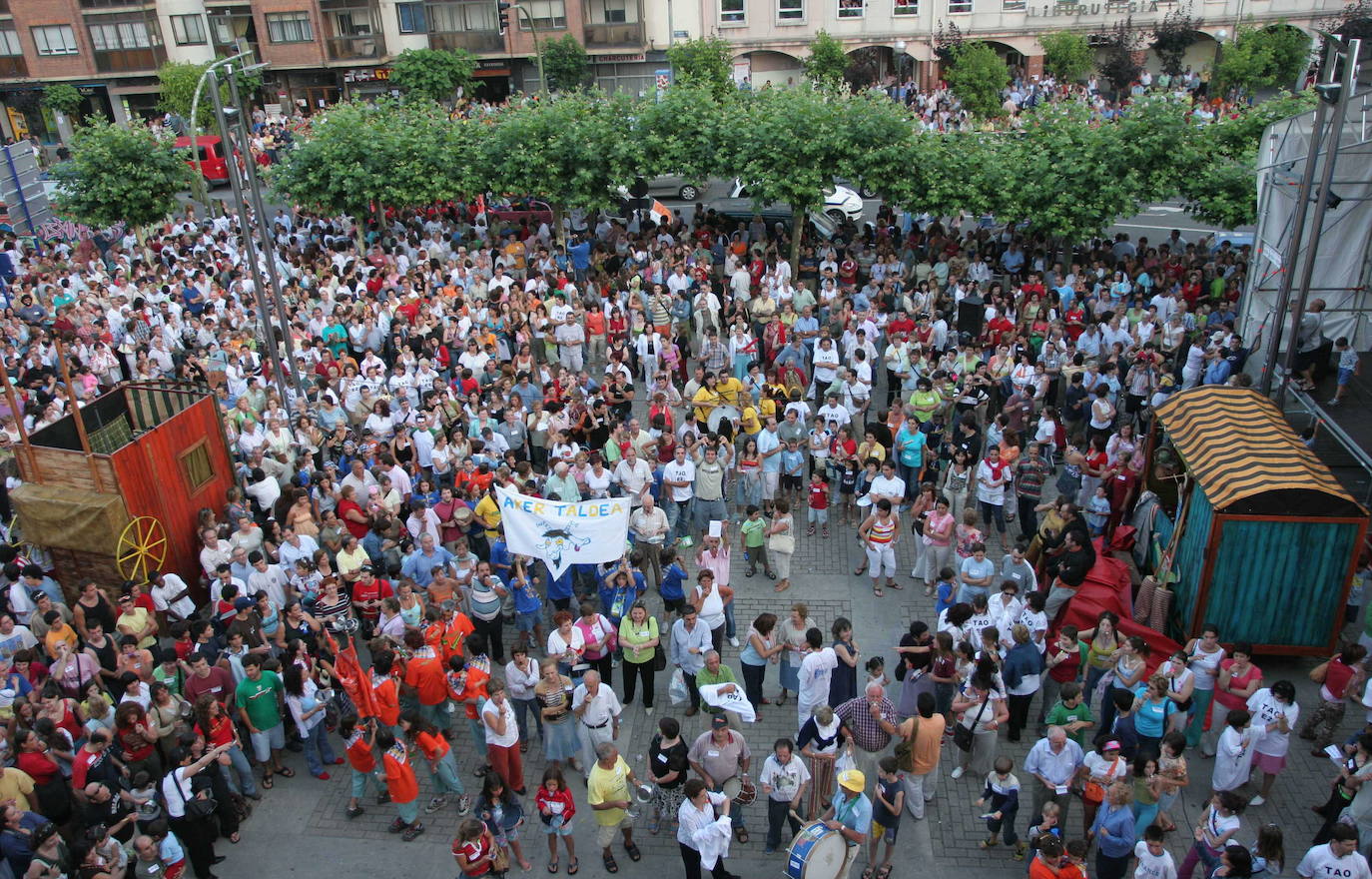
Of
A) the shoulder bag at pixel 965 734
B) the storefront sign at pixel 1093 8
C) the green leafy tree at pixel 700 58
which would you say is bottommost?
the shoulder bag at pixel 965 734

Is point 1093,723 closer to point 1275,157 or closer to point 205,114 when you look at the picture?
point 1275,157

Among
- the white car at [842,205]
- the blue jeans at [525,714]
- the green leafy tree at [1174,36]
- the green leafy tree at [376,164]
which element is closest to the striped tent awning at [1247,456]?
the blue jeans at [525,714]

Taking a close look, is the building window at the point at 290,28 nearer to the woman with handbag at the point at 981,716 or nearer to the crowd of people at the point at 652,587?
the crowd of people at the point at 652,587

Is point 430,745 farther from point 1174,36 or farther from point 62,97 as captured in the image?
point 62,97

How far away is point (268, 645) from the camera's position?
10.3m

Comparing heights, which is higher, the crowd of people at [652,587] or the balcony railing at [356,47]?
the balcony railing at [356,47]

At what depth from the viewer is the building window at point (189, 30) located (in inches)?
1928

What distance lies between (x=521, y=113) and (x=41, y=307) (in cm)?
1021

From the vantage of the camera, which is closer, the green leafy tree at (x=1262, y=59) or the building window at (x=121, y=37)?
the green leafy tree at (x=1262, y=59)

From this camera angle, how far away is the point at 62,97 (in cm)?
4738

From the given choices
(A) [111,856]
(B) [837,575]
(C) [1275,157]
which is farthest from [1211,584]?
(A) [111,856]

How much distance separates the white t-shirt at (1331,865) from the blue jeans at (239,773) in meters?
8.73

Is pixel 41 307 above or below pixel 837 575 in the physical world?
above

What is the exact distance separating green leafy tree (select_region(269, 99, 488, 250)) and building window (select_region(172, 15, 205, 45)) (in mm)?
31225
